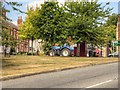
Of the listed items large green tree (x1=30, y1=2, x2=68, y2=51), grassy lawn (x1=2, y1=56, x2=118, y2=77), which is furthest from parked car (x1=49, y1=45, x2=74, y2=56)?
grassy lawn (x1=2, y1=56, x2=118, y2=77)

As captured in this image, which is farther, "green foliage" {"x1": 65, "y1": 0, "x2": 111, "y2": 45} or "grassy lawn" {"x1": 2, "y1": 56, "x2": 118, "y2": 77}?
"green foliage" {"x1": 65, "y1": 0, "x2": 111, "y2": 45}

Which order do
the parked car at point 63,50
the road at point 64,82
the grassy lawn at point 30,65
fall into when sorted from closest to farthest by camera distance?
the road at point 64,82
the grassy lawn at point 30,65
the parked car at point 63,50

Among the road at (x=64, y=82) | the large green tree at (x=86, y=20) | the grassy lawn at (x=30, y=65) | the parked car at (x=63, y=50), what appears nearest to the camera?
the road at (x=64, y=82)

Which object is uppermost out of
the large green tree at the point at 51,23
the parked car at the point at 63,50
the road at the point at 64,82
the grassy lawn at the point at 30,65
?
the large green tree at the point at 51,23

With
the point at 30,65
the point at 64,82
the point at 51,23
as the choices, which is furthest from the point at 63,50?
the point at 64,82

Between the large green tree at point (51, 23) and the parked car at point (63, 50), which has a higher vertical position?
the large green tree at point (51, 23)

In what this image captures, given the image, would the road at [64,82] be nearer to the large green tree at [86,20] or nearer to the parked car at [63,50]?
the large green tree at [86,20]

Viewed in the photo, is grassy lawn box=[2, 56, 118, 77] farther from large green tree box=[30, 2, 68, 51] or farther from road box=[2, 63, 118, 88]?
large green tree box=[30, 2, 68, 51]

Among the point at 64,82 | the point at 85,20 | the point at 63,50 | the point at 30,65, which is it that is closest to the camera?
the point at 64,82

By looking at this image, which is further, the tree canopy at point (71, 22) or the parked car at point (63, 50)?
the parked car at point (63, 50)

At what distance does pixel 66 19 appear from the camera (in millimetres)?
50688

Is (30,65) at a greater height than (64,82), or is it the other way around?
(30,65)

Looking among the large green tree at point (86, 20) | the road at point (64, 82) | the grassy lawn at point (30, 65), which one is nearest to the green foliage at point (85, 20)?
the large green tree at point (86, 20)

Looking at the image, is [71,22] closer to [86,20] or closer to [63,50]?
[86,20]
